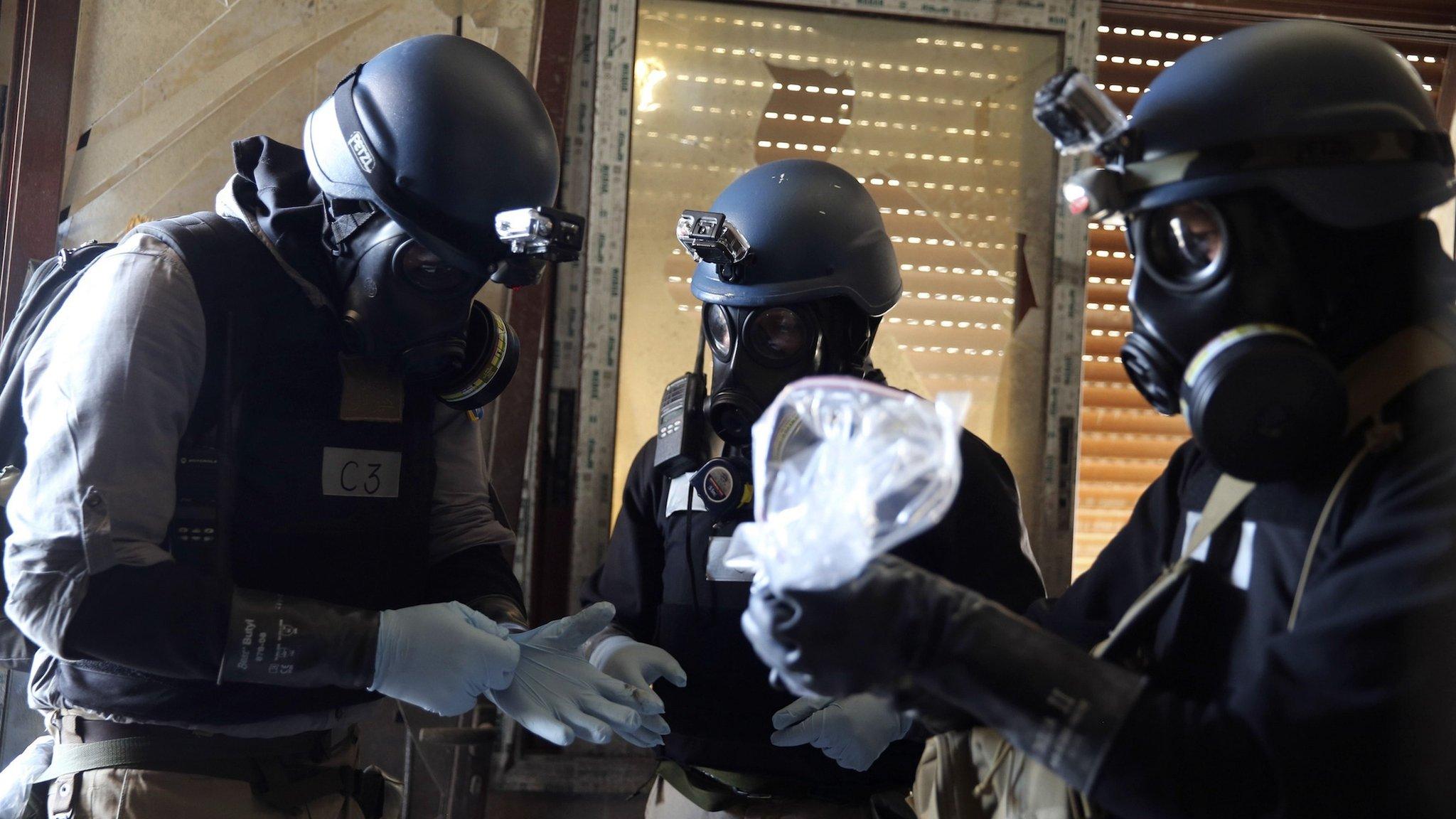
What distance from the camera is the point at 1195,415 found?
1.02m

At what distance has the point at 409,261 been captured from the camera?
1707mm

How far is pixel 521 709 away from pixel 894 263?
1.18m

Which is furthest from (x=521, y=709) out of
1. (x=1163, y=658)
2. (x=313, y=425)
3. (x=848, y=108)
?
(x=848, y=108)

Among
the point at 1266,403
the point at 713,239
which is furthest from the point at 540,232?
the point at 1266,403

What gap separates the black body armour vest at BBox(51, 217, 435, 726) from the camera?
1.52 meters

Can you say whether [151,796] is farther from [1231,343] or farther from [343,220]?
[1231,343]

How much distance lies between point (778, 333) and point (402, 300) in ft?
2.37

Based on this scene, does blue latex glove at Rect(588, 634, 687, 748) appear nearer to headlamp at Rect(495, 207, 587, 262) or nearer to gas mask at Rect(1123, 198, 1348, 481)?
headlamp at Rect(495, 207, 587, 262)

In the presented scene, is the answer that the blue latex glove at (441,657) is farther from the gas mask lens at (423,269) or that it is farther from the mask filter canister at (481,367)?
the gas mask lens at (423,269)

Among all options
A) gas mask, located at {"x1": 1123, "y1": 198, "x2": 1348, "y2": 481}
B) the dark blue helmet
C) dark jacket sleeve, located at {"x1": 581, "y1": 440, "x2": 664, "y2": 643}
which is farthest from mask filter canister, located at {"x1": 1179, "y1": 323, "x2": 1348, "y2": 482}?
dark jacket sleeve, located at {"x1": 581, "y1": 440, "x2": 664, "y2": 643}

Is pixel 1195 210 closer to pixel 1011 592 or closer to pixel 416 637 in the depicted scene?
pixel 1011 592

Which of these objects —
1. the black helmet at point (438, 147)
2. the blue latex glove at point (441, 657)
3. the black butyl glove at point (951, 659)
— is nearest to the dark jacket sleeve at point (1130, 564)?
the black butyl glove at point (951, 659)

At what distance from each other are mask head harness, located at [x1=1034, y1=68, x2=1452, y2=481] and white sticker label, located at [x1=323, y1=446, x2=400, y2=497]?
1143 mm

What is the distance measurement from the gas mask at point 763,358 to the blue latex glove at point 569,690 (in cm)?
52
